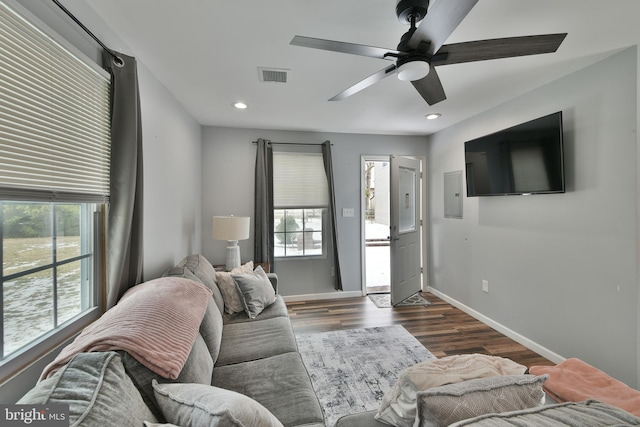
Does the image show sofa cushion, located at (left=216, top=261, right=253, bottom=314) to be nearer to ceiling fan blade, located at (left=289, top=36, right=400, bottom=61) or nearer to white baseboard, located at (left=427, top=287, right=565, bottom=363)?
ceiling fan blade, located at (left=289, top=36, right=400, bottom=61)

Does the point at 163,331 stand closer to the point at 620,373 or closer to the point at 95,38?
the point at 95,38

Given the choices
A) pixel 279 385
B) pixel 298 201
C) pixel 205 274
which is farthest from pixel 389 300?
pixel 279 385

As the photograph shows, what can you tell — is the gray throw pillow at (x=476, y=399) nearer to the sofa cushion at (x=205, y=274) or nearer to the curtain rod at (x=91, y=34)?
the sofa cushion at (x=205, y=274)

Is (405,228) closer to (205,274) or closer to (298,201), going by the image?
(298,201)

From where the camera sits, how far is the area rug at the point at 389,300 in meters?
3.81

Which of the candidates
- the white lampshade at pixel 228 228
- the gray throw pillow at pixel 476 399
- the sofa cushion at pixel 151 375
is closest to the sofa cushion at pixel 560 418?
the gray throw pillow at pixel 476 399

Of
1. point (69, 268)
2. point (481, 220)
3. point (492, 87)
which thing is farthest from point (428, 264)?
point (69, 268)

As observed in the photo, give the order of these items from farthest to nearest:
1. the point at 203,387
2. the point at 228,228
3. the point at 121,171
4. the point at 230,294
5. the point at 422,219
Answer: the point at 422,219, the point at 228,228, the point at 230,294, the point at 121,171, the point at 203,387

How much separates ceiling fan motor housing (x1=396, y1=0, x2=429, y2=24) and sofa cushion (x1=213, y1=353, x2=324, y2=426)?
6.63 ft

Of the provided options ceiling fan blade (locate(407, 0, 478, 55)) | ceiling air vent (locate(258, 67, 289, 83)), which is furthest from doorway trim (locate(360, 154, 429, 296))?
ceiling fan blade (locate(407, 0, 478, 55))

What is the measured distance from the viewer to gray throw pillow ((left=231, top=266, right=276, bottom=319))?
2357mm

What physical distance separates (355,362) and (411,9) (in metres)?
2.58

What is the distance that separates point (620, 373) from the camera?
1.97m

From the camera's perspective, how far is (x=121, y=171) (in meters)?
1.62
